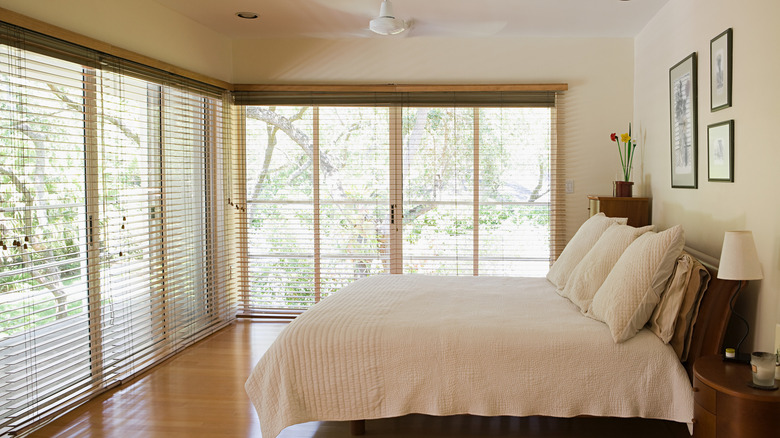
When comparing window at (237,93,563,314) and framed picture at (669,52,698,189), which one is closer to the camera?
framed picture at (669,52,698,189)

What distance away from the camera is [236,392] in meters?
3.59

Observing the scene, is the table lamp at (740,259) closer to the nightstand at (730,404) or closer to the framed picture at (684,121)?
the nightstand at (730,404)

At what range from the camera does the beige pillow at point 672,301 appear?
266 centimetres

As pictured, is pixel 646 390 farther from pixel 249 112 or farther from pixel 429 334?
pixel 249 112

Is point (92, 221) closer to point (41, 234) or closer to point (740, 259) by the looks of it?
point (41, 234)

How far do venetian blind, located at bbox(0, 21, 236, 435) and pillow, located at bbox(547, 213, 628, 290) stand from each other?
2690 mm

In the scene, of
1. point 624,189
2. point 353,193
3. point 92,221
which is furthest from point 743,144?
point 92,221

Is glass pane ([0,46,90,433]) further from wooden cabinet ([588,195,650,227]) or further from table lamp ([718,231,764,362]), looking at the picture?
wooden cabinet ([588,195,650,227])

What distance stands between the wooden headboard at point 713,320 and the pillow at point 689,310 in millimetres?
20

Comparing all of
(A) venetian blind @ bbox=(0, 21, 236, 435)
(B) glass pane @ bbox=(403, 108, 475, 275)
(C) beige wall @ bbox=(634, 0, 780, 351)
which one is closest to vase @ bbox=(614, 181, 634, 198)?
(C) beige wall @ bbox=(634, 0, 780, 351)

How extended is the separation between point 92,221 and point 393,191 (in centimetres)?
253

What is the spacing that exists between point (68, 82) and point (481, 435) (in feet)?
9.75

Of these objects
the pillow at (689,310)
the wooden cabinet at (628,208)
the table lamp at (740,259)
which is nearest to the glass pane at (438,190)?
the wooden cabinet at (628,208)

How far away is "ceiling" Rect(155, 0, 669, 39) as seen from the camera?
4.19m
